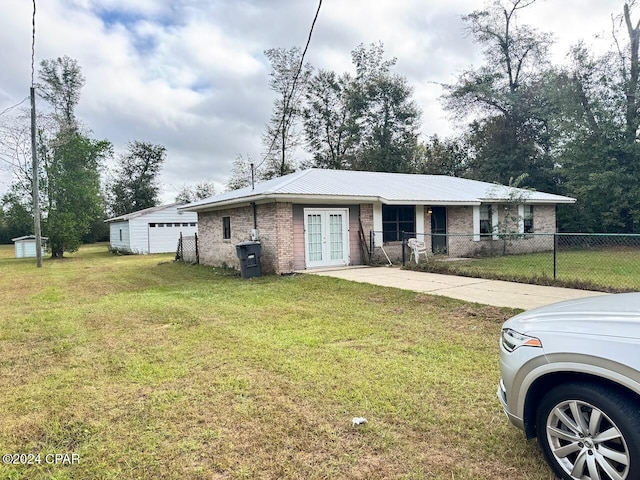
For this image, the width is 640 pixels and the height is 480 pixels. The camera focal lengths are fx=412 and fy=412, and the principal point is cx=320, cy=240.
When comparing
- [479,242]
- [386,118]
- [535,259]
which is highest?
[386,118]

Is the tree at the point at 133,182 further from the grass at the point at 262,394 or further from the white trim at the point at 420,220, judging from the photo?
the grass at the point at 262,394

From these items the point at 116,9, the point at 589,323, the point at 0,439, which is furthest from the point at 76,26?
the point at 589,323

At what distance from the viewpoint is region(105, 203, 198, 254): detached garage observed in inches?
1022

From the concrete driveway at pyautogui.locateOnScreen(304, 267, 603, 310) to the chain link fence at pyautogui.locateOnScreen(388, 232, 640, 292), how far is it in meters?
0.57

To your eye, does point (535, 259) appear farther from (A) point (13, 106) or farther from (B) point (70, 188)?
(B) point (70, 188)

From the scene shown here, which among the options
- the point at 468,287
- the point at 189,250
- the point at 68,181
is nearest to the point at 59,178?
the point at 68,181

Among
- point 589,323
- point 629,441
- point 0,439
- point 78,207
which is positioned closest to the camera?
point 629,441

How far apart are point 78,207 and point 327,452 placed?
2471 centimetres

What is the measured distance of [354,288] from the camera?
9.24m

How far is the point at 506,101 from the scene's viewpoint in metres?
26.2

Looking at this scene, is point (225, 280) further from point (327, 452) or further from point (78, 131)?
point (78, 131)

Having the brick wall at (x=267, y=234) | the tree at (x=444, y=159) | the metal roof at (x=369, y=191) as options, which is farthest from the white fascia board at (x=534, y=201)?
the tree at (x=444, y=159)

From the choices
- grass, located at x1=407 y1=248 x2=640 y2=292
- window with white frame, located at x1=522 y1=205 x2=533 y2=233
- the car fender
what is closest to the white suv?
the car fender

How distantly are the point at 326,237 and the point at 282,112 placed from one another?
20.6 metres
